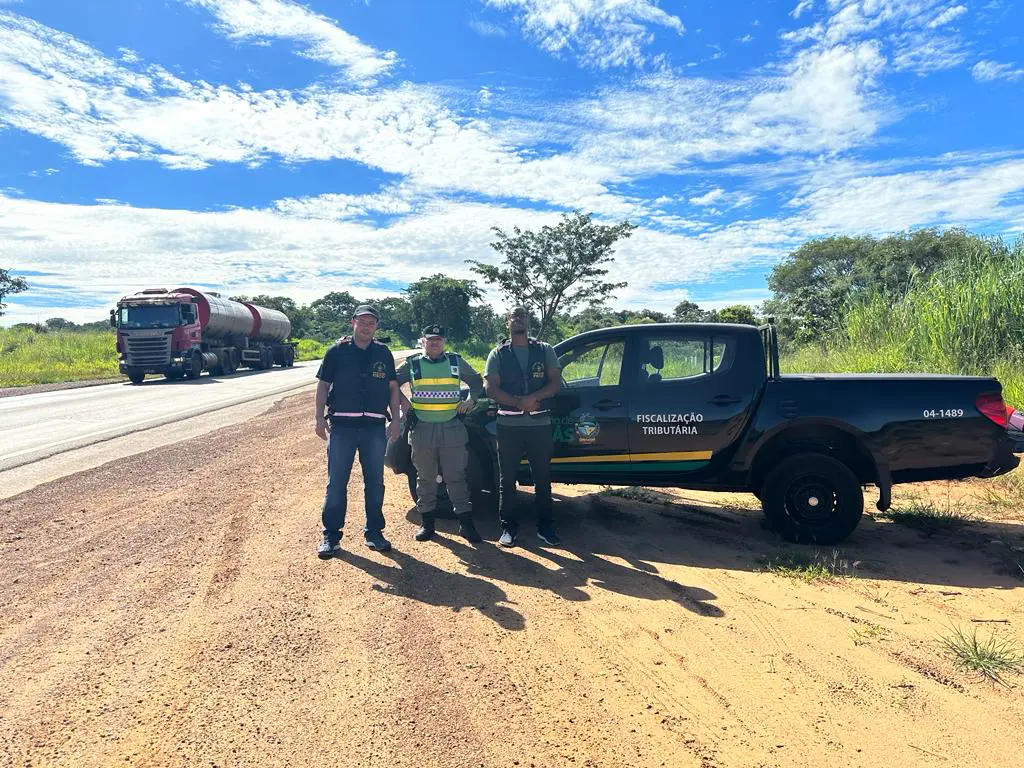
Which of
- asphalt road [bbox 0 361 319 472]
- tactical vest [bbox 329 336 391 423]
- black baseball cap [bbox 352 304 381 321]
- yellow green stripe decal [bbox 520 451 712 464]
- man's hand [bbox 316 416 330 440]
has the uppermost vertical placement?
black baseball cap [bbox 352 304 381 321]

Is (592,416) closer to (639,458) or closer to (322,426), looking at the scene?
(639,458)

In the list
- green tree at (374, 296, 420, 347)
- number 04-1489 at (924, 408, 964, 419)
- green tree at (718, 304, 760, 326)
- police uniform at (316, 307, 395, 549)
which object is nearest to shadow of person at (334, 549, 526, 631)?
police uniform at (316, 307, 395, 549)

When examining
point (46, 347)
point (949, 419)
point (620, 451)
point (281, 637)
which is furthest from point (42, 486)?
point (46, 347)

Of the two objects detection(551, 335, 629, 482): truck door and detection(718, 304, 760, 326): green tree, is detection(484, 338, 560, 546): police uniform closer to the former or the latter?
detection(551, 335, 629, 482): truck door

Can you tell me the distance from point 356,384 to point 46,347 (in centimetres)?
3305

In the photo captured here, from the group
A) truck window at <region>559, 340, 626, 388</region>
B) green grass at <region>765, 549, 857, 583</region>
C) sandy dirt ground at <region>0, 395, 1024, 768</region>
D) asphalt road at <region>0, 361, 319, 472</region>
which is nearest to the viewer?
sandy dirt ground at <region>0, 395, 1024, 768</region>

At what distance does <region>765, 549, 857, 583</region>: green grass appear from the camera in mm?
3918

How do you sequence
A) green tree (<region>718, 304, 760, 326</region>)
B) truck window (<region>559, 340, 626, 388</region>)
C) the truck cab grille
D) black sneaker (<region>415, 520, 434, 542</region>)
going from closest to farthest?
black sneaker (<region>415, 520, 434, 542</region>) → truck window (<region>559, 340, 626, 388</region>) → the truck cab grille → green tree (<region>718, 304, 760, 326</region>)

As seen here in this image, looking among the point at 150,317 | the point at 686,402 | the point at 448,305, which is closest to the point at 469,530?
the point at 686,402

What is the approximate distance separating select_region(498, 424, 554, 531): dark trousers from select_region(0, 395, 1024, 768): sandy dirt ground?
0.92ft

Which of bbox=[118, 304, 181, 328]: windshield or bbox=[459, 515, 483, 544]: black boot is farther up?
bbox=[118, 304, 181, 328]: windshield

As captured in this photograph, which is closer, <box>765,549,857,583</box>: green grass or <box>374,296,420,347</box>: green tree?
<box>765,549,857,583</box>: green grass

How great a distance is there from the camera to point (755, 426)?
470 centimetres

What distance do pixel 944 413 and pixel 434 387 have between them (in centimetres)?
386
